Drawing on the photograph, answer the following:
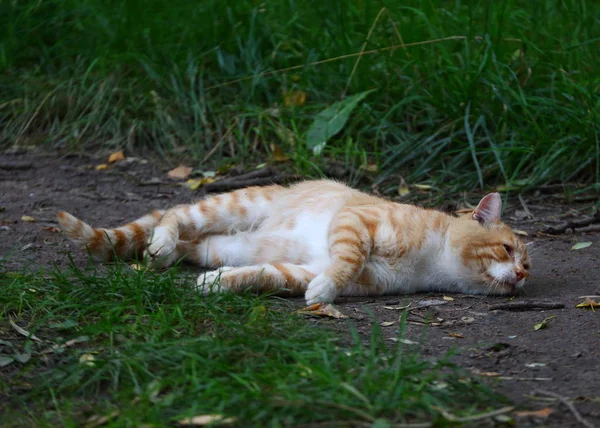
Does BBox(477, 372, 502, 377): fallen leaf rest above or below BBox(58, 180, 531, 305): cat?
above

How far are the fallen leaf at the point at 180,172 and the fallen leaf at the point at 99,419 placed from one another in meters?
4.79

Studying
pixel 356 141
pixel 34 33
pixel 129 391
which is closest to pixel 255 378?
pixel 129 391

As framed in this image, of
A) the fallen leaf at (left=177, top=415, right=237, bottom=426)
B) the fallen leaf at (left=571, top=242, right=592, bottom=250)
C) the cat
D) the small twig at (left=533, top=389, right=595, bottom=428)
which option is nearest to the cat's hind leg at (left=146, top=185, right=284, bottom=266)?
the cat

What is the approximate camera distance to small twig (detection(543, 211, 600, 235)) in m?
6.32

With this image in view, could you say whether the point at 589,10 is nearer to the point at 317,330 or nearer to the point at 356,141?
the point at 356,141

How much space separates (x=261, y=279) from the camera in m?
4.67

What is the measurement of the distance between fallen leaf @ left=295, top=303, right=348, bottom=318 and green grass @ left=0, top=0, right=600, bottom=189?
114 inches

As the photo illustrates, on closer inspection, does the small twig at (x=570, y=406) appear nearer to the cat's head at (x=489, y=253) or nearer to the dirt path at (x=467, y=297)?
the dirt path at (x=467, y=297)

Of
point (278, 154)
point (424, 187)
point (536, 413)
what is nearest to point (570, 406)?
point (536, 413)

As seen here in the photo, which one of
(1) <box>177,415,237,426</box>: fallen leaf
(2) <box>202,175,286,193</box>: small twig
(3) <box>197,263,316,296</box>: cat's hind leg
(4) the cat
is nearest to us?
(1) <box>177,415,237,426</box>: fallen leaf

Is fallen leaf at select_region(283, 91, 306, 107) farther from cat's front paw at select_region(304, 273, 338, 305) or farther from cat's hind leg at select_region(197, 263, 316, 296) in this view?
cat's front paw at select_region(304, 273, 338, 305)

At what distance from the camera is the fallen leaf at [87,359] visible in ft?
11.2

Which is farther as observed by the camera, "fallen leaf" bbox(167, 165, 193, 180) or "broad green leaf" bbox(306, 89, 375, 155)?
"fallen leaf" bbox(167, 165, 193, 180)

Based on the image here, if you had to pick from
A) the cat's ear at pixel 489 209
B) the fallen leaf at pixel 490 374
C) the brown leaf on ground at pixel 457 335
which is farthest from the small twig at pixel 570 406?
the cat's ear at pixel 489 209
